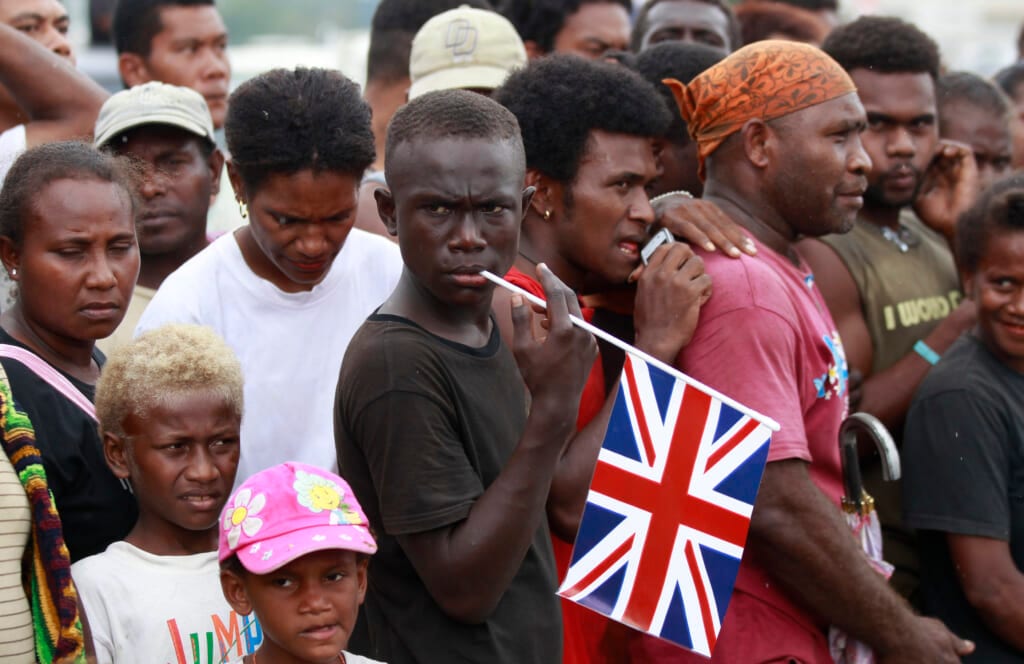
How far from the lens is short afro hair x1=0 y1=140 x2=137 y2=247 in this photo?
344 centimetres

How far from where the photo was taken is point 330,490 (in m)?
2.94

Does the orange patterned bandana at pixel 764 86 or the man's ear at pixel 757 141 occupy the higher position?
the orange patterned bandana at pixel 764 86

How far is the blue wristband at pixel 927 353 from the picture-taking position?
15.5 feet

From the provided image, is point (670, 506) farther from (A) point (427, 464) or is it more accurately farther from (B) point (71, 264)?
(B) point (71, 264)

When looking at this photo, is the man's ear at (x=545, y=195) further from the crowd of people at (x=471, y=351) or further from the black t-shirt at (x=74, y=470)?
the black t-shirt at (x=74, y=470)

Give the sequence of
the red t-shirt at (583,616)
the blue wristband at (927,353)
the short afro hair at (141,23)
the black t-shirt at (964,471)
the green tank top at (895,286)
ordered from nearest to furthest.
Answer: the red t-shirt at (583,616) → the black t-shirt at (964,471) → the blue wristband at (927,353) → the green tank top at (895,286) → the short afro hair at (141,23)

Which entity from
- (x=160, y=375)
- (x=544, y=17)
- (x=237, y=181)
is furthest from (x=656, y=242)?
(x=544, y=17)

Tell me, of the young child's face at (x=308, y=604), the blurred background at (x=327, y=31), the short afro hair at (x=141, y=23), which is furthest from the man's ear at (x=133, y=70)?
the young child's face at (x=308, y=604)

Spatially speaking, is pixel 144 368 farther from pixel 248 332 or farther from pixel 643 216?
pixel 643 216

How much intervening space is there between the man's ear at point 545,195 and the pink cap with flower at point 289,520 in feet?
3.96

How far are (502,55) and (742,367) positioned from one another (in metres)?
2.36

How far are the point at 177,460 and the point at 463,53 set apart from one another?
2632 millimetres

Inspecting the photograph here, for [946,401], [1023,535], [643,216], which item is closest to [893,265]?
[946,401]

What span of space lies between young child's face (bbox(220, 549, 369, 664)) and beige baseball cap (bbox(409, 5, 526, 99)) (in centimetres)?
275
